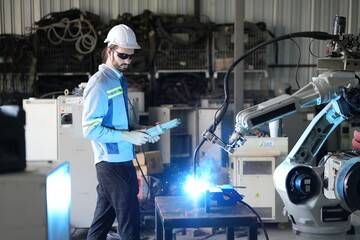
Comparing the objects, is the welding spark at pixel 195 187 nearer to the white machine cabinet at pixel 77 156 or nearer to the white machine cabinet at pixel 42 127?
the white machine cabinet at pixel 77 156

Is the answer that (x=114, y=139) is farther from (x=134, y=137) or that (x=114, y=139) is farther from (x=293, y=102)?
(x=293, y=102)

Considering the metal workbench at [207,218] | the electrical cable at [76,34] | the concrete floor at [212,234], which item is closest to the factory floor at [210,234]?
the concrete floor at [212,234]

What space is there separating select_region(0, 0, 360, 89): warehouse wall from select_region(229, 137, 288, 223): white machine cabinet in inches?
112

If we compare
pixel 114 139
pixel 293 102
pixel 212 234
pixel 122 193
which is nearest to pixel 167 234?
pixel 122 193

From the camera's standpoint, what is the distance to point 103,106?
7.79 ft

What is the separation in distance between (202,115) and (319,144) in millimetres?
2581

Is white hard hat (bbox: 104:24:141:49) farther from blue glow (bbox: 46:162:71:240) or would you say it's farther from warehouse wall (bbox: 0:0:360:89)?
warehouse wall (bbox: 0:0:360:89)

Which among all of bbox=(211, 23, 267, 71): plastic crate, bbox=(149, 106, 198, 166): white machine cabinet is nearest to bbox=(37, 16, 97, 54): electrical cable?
bbox=(149, 106, 198, 166): white machine cabinet

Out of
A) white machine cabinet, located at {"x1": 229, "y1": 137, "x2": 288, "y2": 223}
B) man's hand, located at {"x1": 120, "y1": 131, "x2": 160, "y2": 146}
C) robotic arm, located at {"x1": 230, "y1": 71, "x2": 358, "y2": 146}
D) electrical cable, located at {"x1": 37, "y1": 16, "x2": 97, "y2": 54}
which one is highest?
electrical cable, located at {"x1": 37, "y1": 16, "x2": 97, "y2": 54}

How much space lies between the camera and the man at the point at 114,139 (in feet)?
7.73

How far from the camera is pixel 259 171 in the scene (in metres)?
3.83

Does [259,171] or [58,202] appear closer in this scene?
[58,202]

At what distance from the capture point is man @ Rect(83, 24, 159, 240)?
2.36 m

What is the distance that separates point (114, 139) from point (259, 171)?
1905 millimetres
